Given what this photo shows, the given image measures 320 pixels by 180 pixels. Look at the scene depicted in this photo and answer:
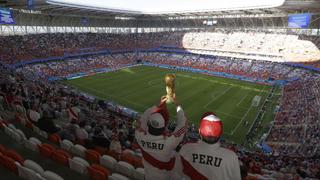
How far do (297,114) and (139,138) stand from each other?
81.8 ft

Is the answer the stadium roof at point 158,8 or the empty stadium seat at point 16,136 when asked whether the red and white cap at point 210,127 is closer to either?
the empty stadium seat at point 16,136

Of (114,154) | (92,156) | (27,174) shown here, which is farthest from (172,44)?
(27,174)

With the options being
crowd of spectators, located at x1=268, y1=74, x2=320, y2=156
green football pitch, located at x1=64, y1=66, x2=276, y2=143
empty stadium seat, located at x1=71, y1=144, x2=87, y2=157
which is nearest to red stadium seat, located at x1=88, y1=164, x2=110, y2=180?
empty stadium seat, located at x1=71, y1=144, x2=87, y2=157

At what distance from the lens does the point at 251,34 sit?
58562 mm

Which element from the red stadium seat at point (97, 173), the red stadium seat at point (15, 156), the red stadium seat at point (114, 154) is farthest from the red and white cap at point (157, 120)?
the red stadium seat at point (114, 154)

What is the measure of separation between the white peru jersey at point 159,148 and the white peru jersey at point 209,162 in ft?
2.14

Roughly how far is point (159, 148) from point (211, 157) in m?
1.17

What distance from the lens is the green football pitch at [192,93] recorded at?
89.5ft

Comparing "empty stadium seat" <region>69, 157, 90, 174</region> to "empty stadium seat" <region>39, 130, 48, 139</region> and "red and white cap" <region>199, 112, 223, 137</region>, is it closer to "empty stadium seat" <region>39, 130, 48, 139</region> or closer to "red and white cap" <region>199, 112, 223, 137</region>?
"empty stadium seat" <region>39, 130, 48, 139</region>

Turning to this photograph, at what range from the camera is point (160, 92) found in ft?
116

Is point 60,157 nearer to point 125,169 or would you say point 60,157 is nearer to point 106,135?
point 125,169

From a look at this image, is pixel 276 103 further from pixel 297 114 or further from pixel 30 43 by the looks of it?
pixel 30 43

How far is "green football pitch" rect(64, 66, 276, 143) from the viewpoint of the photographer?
27.3 m

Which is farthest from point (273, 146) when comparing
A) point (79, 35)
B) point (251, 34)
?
point (79, 35)
